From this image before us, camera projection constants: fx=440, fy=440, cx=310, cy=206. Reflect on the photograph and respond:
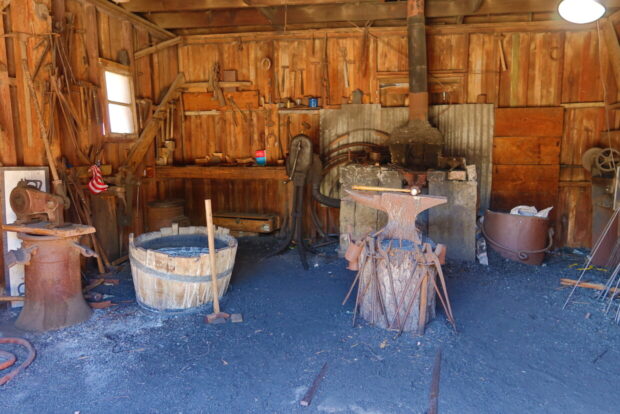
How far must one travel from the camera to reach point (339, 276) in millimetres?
5633

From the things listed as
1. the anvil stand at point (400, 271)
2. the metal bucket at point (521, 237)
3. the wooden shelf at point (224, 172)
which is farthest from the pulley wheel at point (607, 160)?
the wooden shelf at point (224, 172)

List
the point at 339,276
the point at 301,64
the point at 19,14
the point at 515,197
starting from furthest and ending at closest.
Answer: the point at 301,64 → the point at 515,197 → the point at 339,276 → the point at 19,14

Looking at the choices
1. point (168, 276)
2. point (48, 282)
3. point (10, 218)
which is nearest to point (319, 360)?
point (168, 276)

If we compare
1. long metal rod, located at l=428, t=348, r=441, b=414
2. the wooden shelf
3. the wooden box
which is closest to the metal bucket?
long metal rod, located at l=428, t=348, r=441, b=414

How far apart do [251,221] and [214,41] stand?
3162 mm

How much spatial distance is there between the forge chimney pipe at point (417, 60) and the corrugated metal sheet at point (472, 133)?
0.69 m

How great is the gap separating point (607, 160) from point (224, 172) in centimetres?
570

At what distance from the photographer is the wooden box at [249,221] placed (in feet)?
24.5

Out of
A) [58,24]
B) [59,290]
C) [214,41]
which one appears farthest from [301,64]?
[59,290]

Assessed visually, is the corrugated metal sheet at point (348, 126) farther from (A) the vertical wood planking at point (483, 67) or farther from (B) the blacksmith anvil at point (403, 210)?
(B) the blacksmith anvil at point (403, 210)

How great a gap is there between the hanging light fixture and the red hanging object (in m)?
5.53

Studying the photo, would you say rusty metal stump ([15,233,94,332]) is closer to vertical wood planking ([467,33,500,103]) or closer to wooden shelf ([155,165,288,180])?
wooden shelf ([155,165,288,180])

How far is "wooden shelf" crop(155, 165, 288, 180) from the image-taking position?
723 centimetres

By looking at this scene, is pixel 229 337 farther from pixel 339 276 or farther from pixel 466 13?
pixel 466 13
